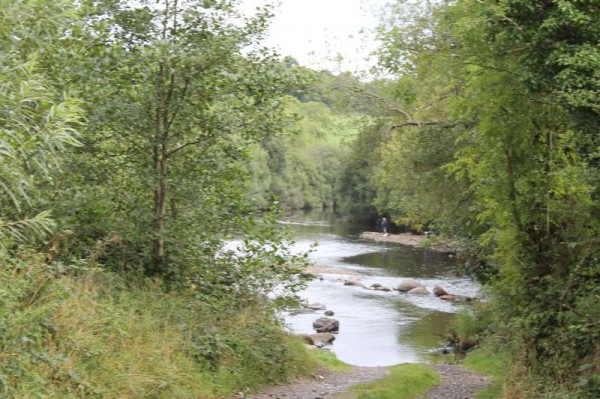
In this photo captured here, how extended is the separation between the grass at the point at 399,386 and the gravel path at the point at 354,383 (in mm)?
218

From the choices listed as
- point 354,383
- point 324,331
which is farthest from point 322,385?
point 324,331

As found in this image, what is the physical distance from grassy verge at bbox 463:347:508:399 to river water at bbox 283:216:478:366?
1993mm

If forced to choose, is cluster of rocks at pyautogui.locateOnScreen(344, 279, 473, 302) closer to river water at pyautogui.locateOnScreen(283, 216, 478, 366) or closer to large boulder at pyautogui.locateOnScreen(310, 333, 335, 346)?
river water at pyautogui.locateOnScreen(283, 216, 478, 366)

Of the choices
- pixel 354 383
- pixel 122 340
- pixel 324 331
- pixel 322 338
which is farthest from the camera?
pixel 324 331

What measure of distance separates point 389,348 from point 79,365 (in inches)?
662

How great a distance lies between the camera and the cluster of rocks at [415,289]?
33.1 m

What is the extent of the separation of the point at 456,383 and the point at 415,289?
17.8m

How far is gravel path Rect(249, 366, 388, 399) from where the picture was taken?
1312cm

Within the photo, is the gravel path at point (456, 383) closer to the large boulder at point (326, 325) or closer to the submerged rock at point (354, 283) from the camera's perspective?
the large boulder at point (326, 325)

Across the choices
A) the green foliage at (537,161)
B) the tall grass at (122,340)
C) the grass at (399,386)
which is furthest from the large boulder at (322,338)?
the green foliage at (537,161)

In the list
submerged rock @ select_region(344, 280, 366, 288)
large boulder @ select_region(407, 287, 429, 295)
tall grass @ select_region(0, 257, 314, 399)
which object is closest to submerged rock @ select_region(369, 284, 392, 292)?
submerged rock @ select_region(344, 280, 366, 288)

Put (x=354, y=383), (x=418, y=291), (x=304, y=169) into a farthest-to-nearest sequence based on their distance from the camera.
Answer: (x=304, y=169) < (x=418, y=291) < (x=354, y=383)

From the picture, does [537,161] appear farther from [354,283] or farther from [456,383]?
[354,283]

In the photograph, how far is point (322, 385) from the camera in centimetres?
1488
